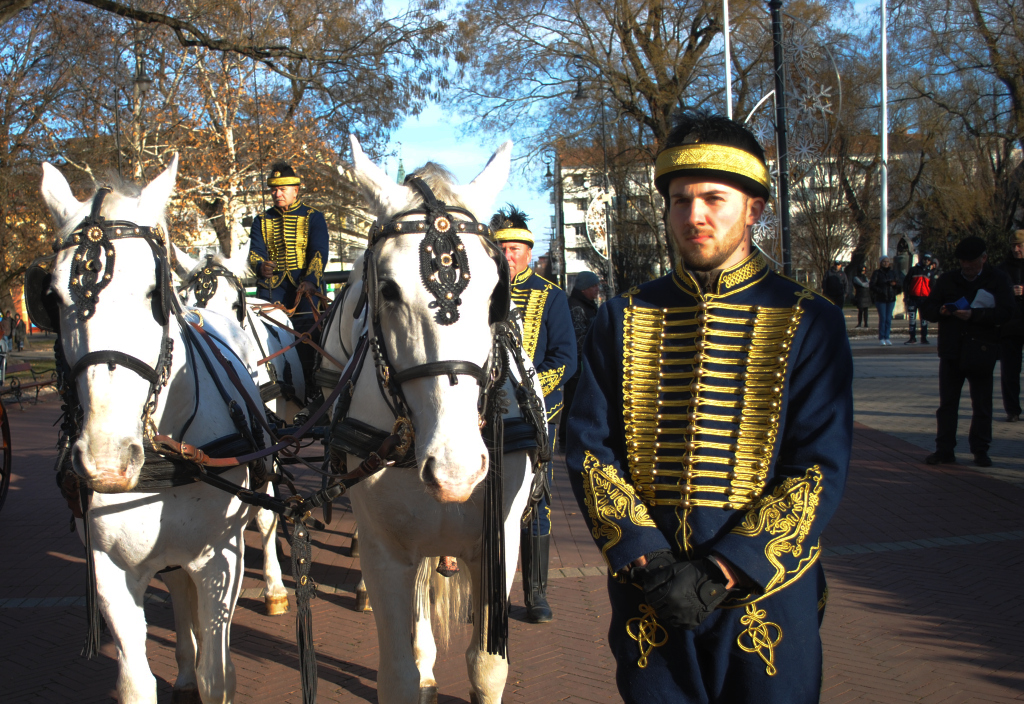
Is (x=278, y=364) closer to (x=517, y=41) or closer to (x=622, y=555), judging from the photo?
(x=622, y=555)

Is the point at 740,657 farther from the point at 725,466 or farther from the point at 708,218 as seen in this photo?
the point at 708,218

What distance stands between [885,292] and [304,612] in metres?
18.6

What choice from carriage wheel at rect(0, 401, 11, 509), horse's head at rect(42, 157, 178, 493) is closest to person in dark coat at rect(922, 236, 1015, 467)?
horse's head at rect(42, 157, 178, 493)

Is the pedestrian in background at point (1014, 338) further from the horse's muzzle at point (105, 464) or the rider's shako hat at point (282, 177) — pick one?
the horse's muzzle at point (105, 464)

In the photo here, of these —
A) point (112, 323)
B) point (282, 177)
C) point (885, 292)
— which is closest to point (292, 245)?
point (282, 177)

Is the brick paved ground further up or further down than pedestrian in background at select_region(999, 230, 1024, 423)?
further down

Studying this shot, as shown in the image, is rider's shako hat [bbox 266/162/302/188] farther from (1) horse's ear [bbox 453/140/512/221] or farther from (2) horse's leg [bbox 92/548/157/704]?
(2) horse's leg [bbox 92/548/157/704]

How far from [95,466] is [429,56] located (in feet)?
66.5

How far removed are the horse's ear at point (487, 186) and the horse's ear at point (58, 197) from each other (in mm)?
1385

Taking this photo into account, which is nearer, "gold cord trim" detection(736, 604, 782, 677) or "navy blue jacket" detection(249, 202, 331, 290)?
"gold cord trim" detection(736, 604, 782, 677)

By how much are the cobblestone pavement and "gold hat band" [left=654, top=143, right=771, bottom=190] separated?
2.62 m

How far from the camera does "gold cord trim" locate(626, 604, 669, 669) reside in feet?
7.05

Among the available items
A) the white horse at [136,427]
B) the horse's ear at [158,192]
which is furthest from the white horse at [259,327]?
the horse's ear at [158,192]

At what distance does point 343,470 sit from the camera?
3357mm
